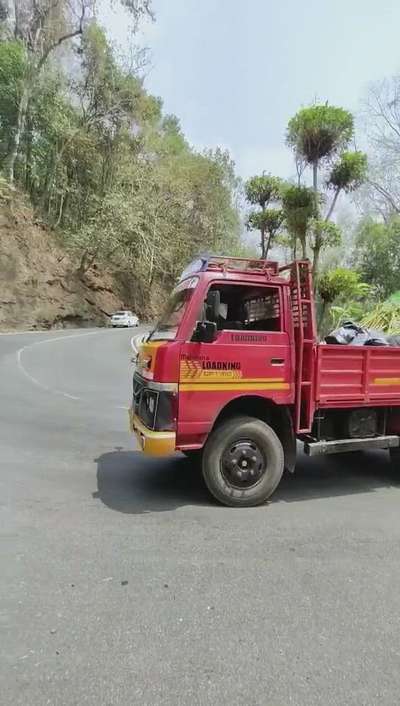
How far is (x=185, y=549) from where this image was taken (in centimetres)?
362

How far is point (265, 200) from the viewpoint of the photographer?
1927 centimetres

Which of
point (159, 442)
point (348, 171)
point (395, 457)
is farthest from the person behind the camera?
point (348, 171)

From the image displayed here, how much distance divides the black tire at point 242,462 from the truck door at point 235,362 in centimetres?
21

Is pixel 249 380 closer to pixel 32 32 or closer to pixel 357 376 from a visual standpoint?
pixel 357 376

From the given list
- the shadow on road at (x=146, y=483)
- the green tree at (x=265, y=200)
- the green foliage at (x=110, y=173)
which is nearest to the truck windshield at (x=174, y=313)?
the shadow on road at (x=146, y=483)

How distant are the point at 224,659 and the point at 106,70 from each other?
1614 inches

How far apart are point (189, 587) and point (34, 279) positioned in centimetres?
3088

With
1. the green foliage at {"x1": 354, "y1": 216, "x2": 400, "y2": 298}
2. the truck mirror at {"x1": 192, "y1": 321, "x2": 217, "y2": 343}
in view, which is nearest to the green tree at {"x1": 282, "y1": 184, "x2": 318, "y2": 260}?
the green foliage at {"x1": 354, "y1": 216, "x2": 400, "y2": 298}

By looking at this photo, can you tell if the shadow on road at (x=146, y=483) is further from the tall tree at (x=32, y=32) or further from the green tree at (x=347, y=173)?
the tall tree at (x=32, y=32)

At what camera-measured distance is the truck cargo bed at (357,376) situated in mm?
4816

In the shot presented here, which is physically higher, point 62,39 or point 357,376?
point 62,39

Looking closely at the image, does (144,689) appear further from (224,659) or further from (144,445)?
(144,445)

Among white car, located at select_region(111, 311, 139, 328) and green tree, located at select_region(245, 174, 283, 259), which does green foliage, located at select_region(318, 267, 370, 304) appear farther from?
white car, located at select_region(111, 311, 139, 328)

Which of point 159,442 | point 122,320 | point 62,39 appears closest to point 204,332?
point 159,442
